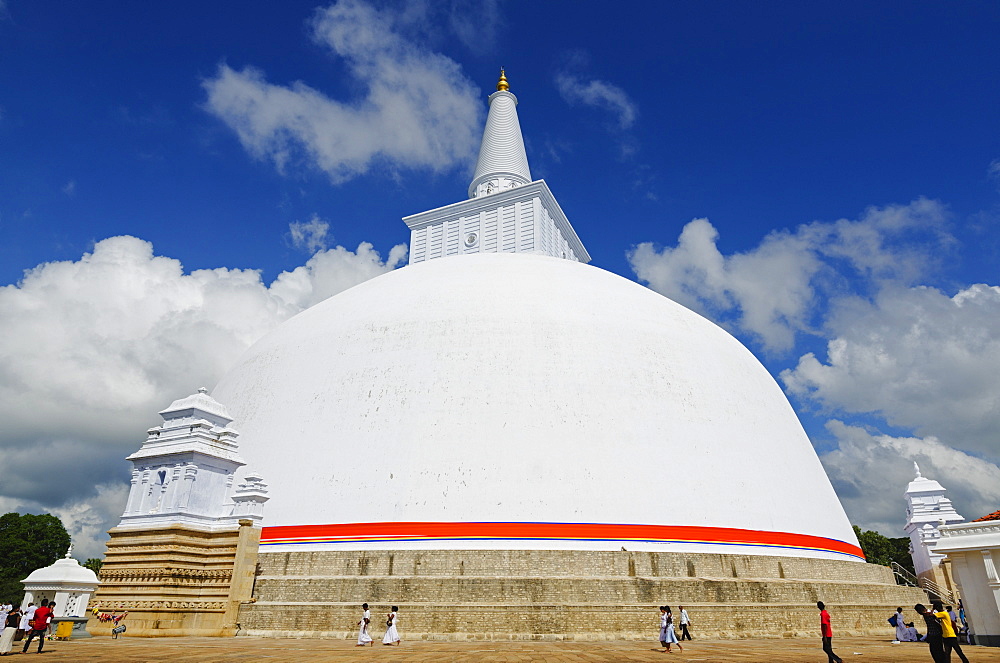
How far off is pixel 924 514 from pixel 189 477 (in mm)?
21948

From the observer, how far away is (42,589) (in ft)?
42.1

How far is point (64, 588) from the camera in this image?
12.7 meters

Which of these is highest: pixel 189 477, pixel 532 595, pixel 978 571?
pixel 189 477

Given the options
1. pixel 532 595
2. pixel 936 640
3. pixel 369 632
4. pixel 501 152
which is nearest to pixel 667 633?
pixel 532 595

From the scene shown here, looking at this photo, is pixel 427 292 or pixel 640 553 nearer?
pixel 640 553

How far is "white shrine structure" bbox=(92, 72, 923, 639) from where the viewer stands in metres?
11.9

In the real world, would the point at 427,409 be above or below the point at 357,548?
above

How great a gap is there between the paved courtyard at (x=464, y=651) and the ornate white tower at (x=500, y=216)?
17.7m

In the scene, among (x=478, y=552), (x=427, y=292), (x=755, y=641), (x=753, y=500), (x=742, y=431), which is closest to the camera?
(x=755, y=641)

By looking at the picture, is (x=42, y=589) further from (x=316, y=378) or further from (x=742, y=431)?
(x=742, y=431)

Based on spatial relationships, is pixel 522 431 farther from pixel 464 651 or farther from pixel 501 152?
pixel 501 152

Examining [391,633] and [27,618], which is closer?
[391,633]

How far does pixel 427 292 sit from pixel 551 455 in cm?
640

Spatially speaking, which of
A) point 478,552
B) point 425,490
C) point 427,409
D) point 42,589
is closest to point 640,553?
point 478,552
